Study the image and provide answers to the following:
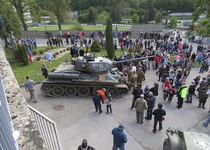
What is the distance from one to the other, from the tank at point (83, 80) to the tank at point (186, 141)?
5.18 m

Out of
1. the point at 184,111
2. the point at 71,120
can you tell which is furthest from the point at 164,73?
the point at 71,120

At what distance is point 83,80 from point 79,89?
0.67 metres

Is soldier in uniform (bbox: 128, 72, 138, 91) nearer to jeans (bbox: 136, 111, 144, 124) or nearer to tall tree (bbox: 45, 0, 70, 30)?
jeans (bbox: 136, 111, 144, 124)

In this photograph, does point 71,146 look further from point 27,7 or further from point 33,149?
point 27,7

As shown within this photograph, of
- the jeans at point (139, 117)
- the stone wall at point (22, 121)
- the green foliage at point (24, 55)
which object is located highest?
the stone wall at point (22, 121)

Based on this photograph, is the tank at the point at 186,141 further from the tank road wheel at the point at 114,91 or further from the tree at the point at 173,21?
the tree at the point at 173,21

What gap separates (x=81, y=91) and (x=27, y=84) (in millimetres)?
3105

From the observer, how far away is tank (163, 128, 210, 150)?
5734 mm

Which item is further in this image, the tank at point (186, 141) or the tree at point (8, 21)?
the tree at point (8, 21)

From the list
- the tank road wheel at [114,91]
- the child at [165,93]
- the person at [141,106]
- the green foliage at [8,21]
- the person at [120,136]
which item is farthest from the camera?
the green foliage at [8,21]

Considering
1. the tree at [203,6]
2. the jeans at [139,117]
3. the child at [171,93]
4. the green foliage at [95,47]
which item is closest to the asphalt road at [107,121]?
the jeans at [139,117]

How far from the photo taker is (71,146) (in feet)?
25.1

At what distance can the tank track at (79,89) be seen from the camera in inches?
453

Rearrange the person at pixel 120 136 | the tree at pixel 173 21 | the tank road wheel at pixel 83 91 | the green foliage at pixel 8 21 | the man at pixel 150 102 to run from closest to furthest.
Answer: the person at pixel 120 136 < the man at pixel 150 102 < the tank road wheel at pixel 83 91 < the green foliage at pixel 8 21 < the tree at pixel 173 21
